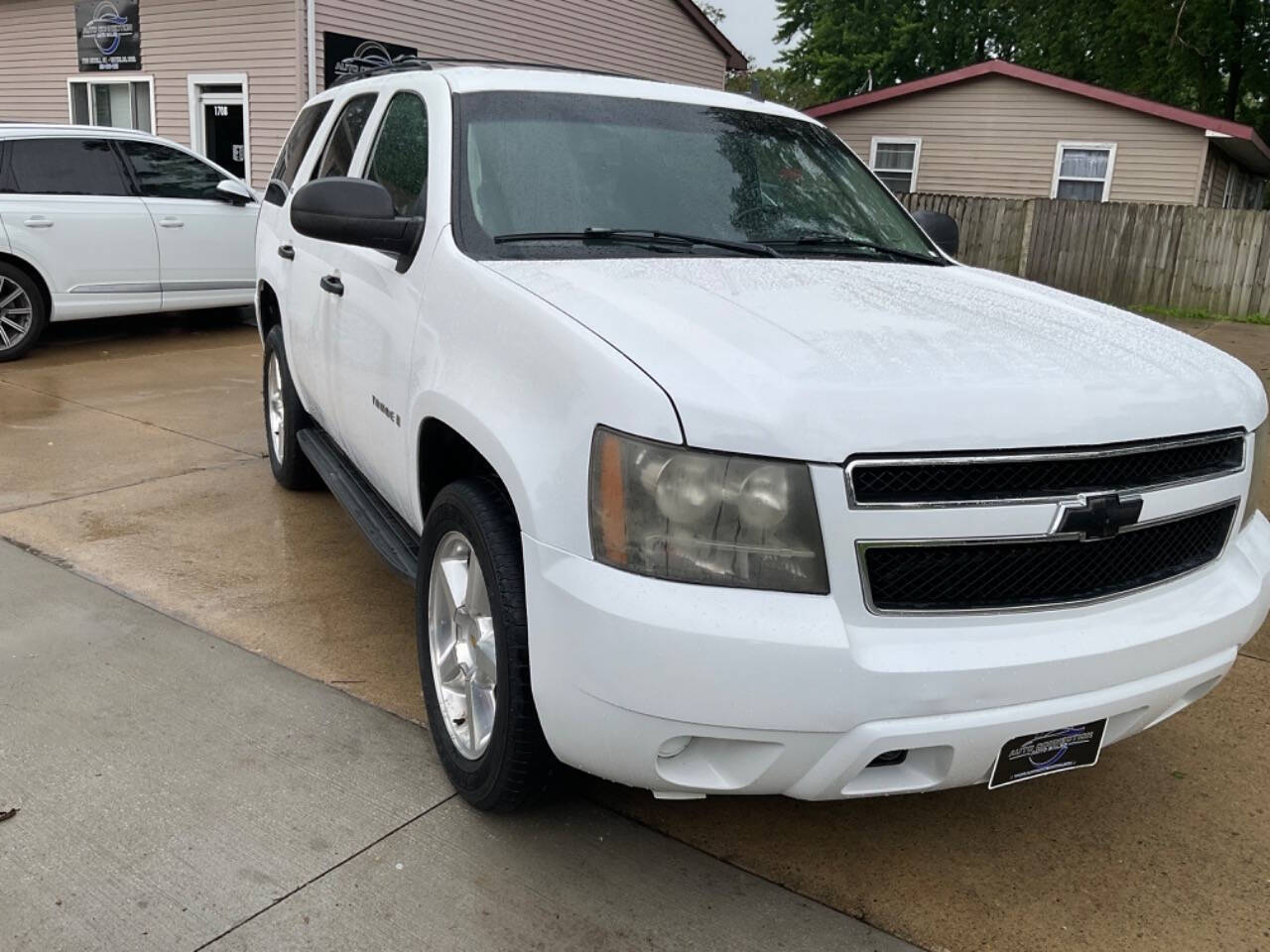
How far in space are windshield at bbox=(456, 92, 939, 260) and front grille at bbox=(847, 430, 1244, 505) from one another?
4.10 ft

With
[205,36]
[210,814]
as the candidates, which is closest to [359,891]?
[210,814]

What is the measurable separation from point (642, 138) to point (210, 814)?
235cm

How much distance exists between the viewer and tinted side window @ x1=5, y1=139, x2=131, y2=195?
8.84 metres

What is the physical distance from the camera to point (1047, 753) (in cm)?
240

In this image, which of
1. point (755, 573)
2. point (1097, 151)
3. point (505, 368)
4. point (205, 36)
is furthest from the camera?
point (1097, 151)

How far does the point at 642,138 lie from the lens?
3564 mm

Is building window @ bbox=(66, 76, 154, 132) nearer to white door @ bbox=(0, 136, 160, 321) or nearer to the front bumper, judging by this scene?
white door @ bbox=(0, 136, 160, 321)

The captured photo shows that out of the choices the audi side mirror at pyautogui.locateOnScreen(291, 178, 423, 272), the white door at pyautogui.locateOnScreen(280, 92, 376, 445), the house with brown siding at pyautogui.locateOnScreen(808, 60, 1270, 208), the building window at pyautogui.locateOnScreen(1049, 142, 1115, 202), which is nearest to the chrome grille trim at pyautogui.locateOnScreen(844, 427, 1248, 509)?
the audi side mirror at pyautogui.locateOnScreen(291, 178, 423, 272)

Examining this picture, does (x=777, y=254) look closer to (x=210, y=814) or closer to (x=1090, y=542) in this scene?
(x=1090, y=542)

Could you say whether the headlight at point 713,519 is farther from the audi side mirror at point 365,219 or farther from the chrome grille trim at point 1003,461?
the audi side mirror at point 365,219

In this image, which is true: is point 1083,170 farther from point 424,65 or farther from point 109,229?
point 424,65

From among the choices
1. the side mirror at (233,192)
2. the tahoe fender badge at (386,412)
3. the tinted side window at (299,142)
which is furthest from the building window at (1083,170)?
the tahoe fender badge at (386,412)

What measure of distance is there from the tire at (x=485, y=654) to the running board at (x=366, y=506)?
298mm

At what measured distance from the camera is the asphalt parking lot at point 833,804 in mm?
2648
